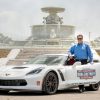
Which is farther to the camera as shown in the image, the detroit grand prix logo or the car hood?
the detroit grand prix logo

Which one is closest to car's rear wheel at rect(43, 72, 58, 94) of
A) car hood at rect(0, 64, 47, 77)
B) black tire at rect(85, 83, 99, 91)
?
car hood at rect(0, 64, 47, 77)

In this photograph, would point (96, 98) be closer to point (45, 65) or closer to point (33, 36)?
point (45, 65)

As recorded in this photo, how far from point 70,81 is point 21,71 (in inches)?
59.1

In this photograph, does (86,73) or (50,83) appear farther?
(86,73)

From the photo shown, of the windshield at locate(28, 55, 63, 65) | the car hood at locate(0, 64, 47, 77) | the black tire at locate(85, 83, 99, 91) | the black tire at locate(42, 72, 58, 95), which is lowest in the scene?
the black tire at locate(85, 83, 99, 91)

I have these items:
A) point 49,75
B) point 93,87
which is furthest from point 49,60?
point 93,87

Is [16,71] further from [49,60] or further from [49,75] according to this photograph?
[49,60]

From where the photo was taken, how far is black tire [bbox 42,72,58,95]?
11.2 m

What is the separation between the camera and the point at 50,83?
11336mm

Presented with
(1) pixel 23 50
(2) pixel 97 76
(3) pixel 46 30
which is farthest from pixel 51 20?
(2) pixel 97 76

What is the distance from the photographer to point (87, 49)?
12539 mm

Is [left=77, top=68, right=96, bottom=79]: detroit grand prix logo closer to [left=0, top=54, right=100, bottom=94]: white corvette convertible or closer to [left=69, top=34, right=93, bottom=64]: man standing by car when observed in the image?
[left=0, top=54, right=100, bottom=94]: white corvette convertible

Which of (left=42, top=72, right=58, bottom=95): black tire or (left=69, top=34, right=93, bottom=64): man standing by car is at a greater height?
(left=69, top=34, right=93, bottom=64): man standing by car

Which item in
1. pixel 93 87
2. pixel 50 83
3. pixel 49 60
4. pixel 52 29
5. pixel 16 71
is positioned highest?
pixel 52 29
